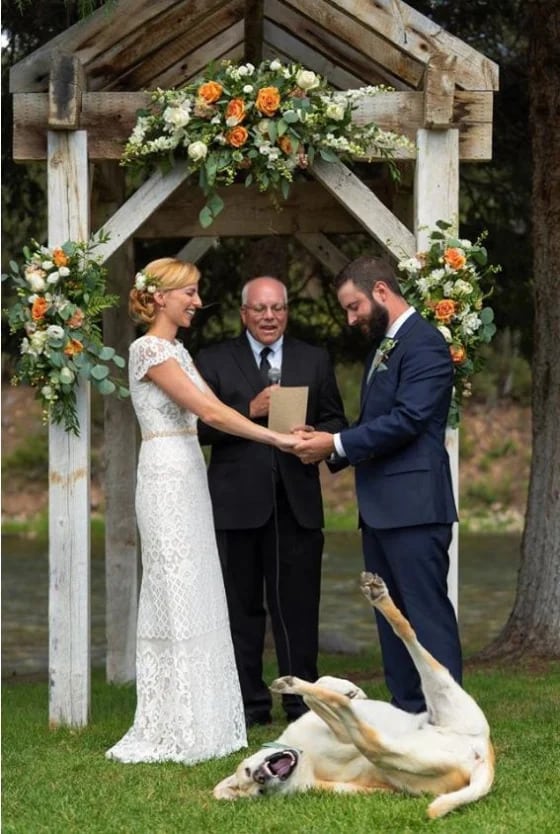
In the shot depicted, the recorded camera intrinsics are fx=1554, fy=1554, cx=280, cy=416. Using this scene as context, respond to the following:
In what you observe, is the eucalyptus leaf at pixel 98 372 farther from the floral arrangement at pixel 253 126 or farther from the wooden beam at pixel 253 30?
the wooden beam at pixel 253 30

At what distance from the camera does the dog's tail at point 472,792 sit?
4.74m

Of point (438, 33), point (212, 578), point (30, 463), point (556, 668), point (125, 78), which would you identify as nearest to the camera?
point (212, 578)

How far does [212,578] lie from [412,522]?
887 millimetres

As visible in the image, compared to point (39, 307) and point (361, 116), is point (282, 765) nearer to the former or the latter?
point (39, 307)

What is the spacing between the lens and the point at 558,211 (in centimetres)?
880

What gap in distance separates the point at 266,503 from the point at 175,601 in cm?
78

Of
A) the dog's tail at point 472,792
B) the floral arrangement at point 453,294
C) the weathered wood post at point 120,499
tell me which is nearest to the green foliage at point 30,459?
Result: the weathered wood post at point 120,499

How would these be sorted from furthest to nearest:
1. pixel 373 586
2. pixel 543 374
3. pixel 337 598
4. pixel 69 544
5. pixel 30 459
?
pixel 30 459 → pixel 337 598 → pixel 543 374 → pixel 69 544 → pixel 373 586

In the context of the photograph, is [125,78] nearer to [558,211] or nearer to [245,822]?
[558,211]

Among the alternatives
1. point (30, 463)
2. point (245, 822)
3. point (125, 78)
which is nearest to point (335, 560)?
point (30, 463)

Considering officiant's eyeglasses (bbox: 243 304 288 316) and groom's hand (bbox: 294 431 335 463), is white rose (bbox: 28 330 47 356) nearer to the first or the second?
officiant's eyeglasses (bbox: 243 304 288 316)

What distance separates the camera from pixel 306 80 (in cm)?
646

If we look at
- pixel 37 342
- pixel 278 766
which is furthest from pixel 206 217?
pixel 278 766

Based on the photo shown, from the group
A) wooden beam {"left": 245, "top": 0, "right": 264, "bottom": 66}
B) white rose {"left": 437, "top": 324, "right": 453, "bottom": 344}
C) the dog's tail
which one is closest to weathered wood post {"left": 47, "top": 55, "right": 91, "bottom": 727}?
wooden beam {"left": 245, "top": 0, "right": 264, "bottom": 66}
